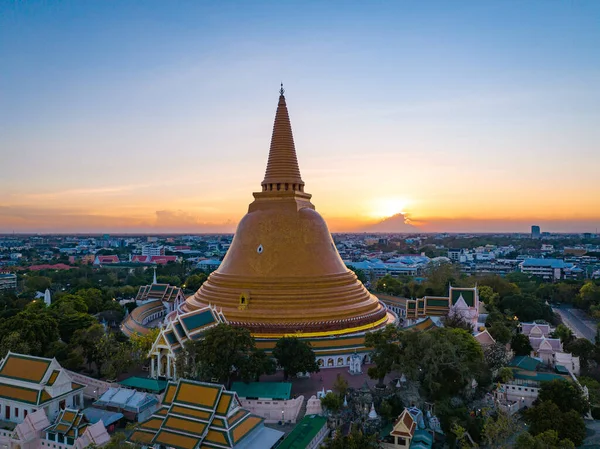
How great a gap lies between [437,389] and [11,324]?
83.6 feet

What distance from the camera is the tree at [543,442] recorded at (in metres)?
17.2

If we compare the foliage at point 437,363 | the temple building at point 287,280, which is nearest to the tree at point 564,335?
the temple building at point 287,280

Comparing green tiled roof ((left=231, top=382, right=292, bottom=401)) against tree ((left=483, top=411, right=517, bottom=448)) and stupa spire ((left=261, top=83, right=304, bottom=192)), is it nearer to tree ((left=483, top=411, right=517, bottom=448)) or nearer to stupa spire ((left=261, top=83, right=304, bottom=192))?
tree ((left=483, top=411, right=517, bottom=448))

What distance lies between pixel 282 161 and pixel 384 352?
18761mm

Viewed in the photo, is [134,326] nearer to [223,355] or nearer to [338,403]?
[223,355]

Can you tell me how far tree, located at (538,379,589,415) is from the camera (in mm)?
21891

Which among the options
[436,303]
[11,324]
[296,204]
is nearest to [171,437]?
[11,324]

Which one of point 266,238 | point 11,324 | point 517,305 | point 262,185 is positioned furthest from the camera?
point 517,305

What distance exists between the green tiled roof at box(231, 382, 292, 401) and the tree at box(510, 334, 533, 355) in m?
17.2

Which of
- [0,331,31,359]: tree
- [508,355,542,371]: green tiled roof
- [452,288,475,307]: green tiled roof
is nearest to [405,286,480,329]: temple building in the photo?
[452,288,475,307]: green tiled roof

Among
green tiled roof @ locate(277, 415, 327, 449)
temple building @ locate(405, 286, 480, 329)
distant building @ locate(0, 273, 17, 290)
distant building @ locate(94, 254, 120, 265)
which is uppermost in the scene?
temple building @ locate(405, 286, 480, 329)

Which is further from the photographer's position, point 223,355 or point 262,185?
point 262,185

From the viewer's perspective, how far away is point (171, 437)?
18266 mm

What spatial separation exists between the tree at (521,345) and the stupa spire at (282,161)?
19.4m
